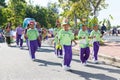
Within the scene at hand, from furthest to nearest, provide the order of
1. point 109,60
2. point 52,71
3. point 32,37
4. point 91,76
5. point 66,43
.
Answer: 1. point 32,37
2. point 109,60
3. point 66,43
4. point 52,71
5. point 91,76

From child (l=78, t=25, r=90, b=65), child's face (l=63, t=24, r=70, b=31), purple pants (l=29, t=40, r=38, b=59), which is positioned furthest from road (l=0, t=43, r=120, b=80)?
child's face (l=63, t=24, r=70, b=31)

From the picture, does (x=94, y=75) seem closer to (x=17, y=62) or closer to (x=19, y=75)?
(x=19, y=75)

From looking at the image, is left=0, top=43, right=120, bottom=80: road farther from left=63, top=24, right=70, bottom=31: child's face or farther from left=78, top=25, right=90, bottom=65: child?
left=63, top=24, right=70, bottom=31: child's face

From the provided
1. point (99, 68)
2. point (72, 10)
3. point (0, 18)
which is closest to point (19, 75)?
point (99, 68)

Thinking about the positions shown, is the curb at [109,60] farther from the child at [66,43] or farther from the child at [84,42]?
the child at [66,43]

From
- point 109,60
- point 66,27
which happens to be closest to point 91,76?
point 66,27

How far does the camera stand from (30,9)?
2562 inches

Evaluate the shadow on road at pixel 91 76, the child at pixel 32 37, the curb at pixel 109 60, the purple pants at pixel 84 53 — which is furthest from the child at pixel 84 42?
the child at pixel 32 37

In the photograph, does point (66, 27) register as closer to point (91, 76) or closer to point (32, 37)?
point (91, 76)

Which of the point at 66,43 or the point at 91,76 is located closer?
the point at 91,76

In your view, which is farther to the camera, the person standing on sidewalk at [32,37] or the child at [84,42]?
the person standing on sidewalk at [32,37]

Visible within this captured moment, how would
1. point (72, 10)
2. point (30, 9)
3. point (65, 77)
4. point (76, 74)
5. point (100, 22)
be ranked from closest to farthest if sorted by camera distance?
point (65, 77)
point (76, 74)
point (100, 22)
point (72, 10)
point (30, 9)

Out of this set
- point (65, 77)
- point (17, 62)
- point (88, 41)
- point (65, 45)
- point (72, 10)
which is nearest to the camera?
point (65, 77)

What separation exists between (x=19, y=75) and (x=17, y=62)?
11.8 feet
